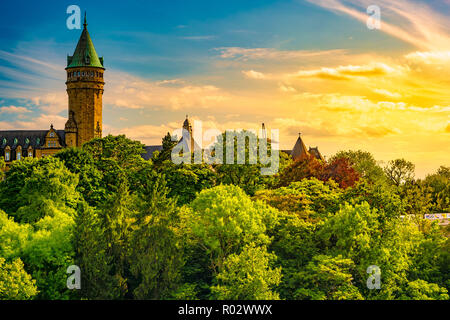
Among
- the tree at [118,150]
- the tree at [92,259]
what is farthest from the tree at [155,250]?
the tree at [118,150]

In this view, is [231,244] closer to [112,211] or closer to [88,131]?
[112,211]

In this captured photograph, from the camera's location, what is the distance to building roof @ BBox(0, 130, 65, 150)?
13362 centimetres

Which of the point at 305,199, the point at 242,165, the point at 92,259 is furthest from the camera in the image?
the point at 242,165

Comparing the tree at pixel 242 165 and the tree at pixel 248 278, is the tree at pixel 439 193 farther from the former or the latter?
the tree at pixel 248 278

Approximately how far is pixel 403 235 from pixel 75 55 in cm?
9489

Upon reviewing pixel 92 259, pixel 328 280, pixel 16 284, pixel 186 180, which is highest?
pixel 186 180

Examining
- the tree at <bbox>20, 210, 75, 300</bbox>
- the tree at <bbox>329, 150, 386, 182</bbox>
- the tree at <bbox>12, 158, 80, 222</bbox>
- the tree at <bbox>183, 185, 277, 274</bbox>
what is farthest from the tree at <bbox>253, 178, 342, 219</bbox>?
the tree at <bbox>329, 150, 386, 182</bbox>

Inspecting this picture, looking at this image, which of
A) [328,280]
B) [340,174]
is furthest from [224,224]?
[340,174]

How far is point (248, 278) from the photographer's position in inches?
1674

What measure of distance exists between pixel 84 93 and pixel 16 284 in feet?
295

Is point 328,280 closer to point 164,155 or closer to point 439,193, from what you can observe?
point 164,155

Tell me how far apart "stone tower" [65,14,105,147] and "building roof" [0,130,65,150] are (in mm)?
4385

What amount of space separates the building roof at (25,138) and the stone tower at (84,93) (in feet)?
14.4
